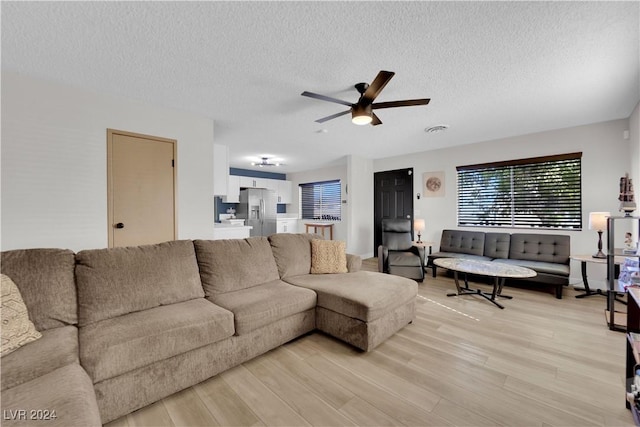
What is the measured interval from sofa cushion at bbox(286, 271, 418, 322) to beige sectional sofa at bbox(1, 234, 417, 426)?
0.01 m

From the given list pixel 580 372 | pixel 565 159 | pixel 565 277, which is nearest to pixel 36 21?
pixel 580 372

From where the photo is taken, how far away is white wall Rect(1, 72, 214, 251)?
2348 mm

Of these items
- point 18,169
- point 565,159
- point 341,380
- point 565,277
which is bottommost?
point 341,380

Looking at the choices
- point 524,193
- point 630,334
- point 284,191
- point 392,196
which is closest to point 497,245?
point 524,193

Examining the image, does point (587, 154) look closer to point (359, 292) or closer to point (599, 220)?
point (599, 220)

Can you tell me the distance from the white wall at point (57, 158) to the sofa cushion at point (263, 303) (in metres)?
1.77

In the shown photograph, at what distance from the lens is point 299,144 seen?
487cm

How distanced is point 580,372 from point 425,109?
2794 mm

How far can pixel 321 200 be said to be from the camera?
7.79 metres

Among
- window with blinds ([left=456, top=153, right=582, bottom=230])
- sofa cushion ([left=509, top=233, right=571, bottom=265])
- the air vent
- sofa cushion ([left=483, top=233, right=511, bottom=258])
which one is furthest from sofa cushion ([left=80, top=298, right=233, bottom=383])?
window with blinds ([left=456, top=153, right=582, bottom=230])

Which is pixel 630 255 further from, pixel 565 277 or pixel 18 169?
pixel 18 169

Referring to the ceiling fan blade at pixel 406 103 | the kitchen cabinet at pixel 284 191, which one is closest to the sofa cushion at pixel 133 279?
the ceiling fan blade at pixel 406 103

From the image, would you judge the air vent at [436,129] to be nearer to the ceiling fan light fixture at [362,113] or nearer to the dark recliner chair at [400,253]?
the dark recliner chair at [400,253]

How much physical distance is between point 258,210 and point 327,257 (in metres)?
4.56
